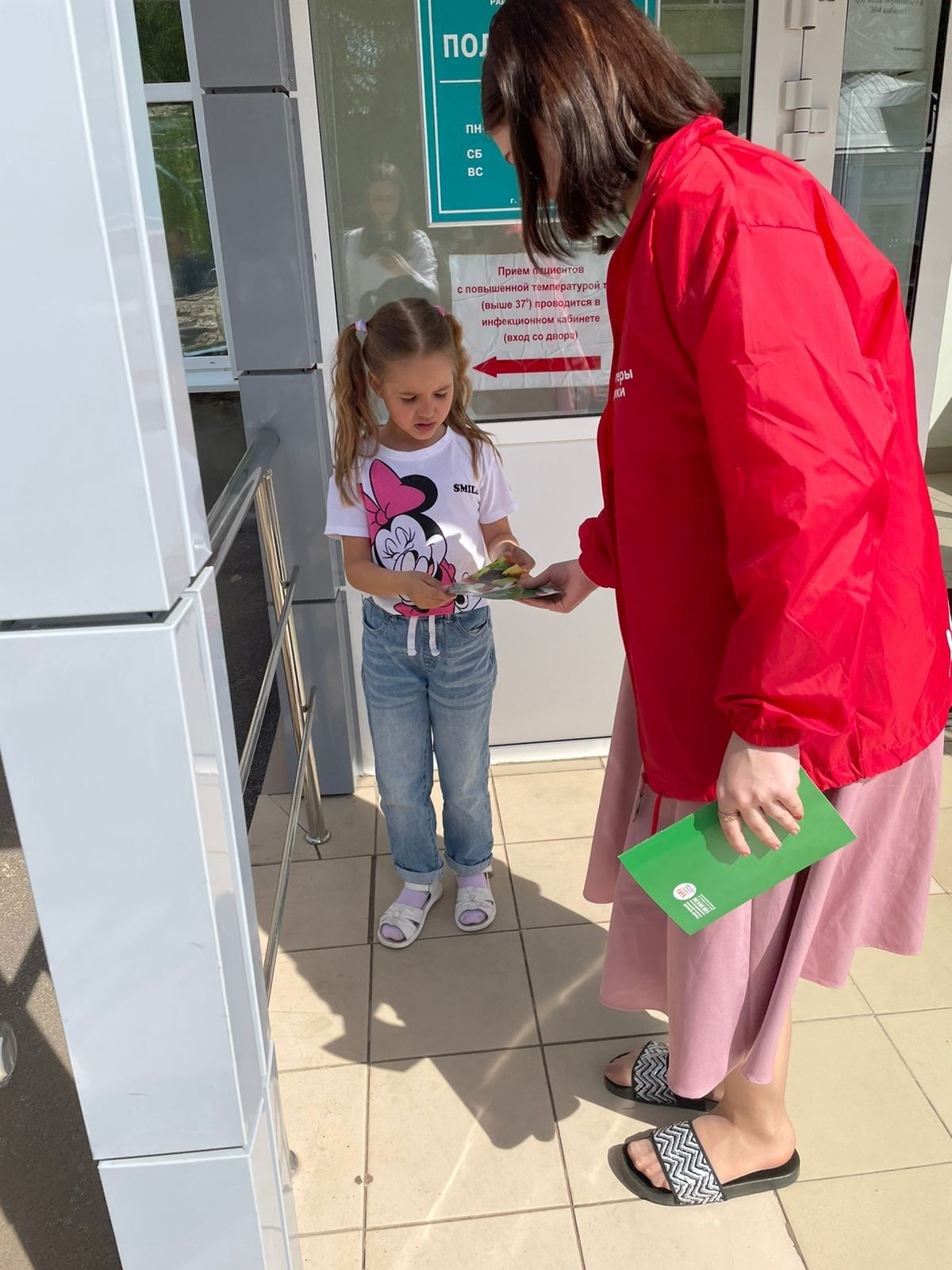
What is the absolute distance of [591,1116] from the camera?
1.85 metres

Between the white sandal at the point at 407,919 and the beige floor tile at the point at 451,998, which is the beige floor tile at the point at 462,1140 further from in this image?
the white sandal at the point at 407,919

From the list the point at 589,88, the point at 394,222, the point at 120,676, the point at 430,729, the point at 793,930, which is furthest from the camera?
the point at 394,222

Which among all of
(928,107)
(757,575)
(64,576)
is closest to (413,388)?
(757,575)

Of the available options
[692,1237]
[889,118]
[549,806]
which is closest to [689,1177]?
[692,1237]

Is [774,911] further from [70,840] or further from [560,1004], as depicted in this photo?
[70,840]

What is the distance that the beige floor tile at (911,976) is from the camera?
2.08 metres

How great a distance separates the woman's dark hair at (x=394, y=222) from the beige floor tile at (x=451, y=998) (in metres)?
1.74

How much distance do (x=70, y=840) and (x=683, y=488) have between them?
2.61 ft

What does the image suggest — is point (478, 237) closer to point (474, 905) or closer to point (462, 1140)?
point (474, 905)

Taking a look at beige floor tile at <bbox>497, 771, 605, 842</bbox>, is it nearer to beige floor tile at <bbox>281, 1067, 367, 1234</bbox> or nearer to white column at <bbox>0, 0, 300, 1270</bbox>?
beige floor tile at <bbox>281, 1067, 367, 1234</bbox>

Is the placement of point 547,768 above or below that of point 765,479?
below

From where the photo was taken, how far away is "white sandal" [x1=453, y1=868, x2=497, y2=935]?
234cm

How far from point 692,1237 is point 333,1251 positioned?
1.92ft

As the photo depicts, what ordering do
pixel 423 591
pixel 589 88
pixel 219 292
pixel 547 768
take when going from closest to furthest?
pixel 589 88
pixel 423 591
pixel 547 768
pixel 219 292
